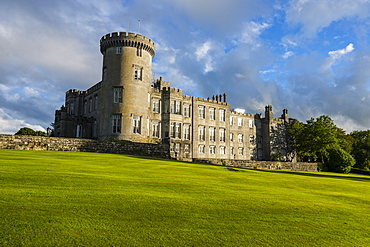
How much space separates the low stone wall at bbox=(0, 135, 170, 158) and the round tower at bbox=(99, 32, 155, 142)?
25.1ft

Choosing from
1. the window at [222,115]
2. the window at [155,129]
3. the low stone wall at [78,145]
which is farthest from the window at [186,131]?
the low stone wall at [78,145]

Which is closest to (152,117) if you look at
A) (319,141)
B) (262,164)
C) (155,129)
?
(155,129)

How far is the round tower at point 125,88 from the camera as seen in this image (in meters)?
39.0

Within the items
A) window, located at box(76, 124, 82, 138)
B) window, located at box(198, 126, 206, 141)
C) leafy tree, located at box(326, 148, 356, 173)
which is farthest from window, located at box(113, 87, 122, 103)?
leafy tree, located at box(326, 148, 356, 173)

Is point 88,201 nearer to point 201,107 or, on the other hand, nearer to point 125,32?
point 125,32

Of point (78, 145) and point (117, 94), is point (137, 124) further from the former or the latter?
point (78, 145)

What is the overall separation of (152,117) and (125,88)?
865cm

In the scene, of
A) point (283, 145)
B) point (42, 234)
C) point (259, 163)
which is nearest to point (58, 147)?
point (42, 234)

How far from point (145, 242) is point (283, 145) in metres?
64.9

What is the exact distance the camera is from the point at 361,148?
84000 mm

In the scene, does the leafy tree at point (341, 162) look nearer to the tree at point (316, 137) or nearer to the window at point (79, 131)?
the tree at point (316, 137)

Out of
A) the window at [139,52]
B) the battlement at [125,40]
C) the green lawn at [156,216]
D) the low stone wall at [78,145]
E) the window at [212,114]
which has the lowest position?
the green lawn at [156,216]

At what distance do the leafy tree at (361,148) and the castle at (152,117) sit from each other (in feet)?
85.4

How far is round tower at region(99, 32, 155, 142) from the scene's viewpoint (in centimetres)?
3903
